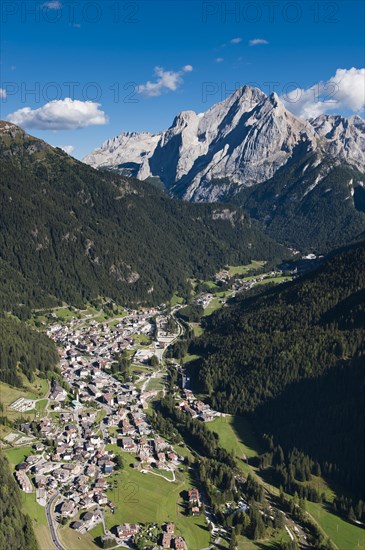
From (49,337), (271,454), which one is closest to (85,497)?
(271,454)

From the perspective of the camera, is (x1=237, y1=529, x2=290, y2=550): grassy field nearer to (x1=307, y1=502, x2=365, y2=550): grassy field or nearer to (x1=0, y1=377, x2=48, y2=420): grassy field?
(x1=307, y1=502, x2=365, y2=550): grassy field

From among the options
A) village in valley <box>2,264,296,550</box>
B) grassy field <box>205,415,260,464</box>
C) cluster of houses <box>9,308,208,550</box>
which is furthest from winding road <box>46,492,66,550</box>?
grassy field <box>205,415,260,464</box>

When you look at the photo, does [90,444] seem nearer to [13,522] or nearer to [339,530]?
[13,522]

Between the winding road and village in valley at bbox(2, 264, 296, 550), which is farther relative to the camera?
village in valley at bbox(2, 264, 296, 550)

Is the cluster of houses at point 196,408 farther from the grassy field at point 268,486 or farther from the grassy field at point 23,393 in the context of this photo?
the grassy field at point 23,393

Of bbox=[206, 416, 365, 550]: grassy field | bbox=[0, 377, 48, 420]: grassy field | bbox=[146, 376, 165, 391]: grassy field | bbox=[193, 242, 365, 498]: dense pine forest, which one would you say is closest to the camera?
bbox=[206, 416, 365, 550]: grassy field

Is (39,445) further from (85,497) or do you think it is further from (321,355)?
(321,355)
